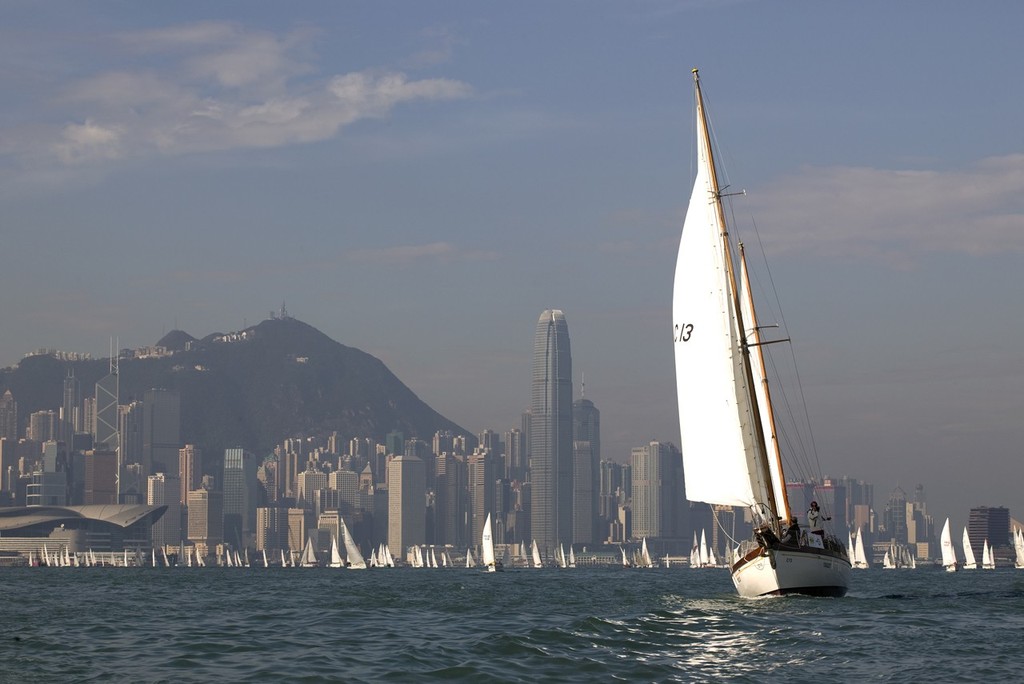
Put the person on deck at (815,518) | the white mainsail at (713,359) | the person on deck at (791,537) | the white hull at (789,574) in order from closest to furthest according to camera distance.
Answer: the white hull at (789,574)
the person on deck at (791,537)
the white mainsail at (713,359)
the person on deck at (815,518)

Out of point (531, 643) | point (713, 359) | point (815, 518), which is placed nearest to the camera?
point (531, 643)

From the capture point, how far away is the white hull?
149 ft

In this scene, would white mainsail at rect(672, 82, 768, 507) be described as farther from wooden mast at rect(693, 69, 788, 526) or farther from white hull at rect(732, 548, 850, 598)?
white hull at rect(732, 548, 850, 598)

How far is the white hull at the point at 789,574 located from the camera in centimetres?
4528

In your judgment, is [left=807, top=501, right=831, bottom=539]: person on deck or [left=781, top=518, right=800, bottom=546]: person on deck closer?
[left=781, top=518, right=800, bottom=546]: person on deck

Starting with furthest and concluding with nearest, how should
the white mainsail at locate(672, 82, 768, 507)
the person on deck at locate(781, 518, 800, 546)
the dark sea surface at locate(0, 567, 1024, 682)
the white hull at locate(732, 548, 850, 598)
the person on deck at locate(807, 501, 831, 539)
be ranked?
the person on deck at locate(807, 501, 831, 539)
the white mainsail at locate(672, 82, 768, 507)
the person on deck at locate(781, 518, 800, 546)
the white hull at locate(732, 548, 850, 598)
the dark sea surface at locate(0, 567, 1024, 682)

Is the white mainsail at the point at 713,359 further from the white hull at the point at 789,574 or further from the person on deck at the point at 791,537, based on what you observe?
the white hull at the point at 789,574

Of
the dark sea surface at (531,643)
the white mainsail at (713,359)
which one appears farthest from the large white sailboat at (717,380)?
the dark sea surface at (531,643)

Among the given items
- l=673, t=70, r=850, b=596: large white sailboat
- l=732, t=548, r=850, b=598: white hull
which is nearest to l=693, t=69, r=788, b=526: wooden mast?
l=673, t=70, r=850, b=596: large white sailboat

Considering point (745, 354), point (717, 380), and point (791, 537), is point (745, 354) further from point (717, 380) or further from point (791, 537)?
point (791, 537)

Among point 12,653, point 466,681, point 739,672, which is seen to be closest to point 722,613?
point 739,672

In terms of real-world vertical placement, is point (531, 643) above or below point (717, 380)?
below

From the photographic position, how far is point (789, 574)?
1784 inches

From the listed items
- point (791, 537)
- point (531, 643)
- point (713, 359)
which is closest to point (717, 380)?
point (713, 359)
